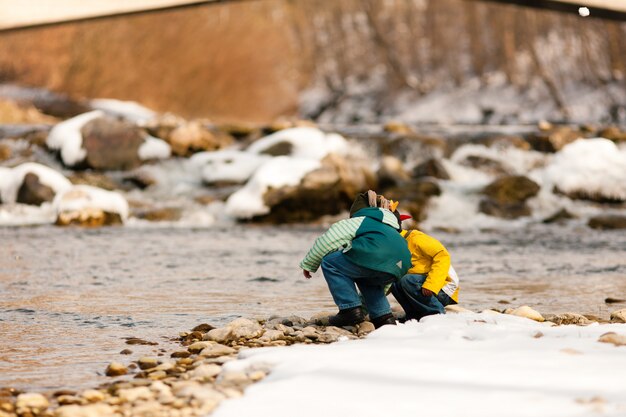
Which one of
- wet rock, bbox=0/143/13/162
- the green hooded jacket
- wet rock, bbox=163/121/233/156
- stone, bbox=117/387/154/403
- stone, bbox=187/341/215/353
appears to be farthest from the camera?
wet rock, bbox=163/121/233/156

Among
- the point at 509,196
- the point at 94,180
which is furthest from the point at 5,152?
the point at 509,196

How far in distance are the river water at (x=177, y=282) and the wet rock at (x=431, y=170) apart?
3.37 meters

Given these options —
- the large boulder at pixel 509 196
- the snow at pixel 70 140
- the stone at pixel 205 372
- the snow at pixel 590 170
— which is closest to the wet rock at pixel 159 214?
the snow at pixel 70 140

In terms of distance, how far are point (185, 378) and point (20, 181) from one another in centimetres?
1092

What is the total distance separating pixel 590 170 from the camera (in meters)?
16.3

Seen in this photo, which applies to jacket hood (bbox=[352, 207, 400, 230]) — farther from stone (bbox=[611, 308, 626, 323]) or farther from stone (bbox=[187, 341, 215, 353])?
stone (bbox=[611, 308, 626, 323])

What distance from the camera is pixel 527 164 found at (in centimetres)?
1759

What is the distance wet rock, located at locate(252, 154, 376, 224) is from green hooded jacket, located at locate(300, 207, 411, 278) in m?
8.71

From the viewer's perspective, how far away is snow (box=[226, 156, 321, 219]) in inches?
548

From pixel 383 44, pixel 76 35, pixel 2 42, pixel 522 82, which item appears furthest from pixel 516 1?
pixel 2 42

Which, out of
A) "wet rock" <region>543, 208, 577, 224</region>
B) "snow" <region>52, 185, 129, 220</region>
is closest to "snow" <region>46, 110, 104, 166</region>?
"snow" <region>52, 185, 129, 220</region>

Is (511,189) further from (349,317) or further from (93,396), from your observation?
(93,396)

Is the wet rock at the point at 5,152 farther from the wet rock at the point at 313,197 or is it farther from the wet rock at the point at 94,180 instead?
the wet rock at the point at 313,197

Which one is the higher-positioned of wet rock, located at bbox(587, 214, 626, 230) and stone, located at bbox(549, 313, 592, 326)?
stone, located at bbox(549, 313, 592, 326)
